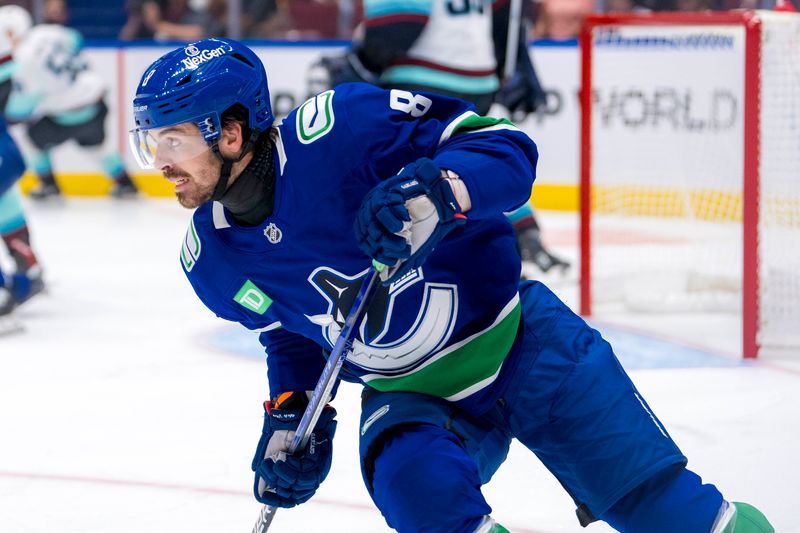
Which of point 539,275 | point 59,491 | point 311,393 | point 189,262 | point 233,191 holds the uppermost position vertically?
point 233,191

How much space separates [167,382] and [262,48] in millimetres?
4418

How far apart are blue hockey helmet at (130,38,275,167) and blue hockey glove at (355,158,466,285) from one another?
286 millimetres

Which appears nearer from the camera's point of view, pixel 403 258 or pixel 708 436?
pixel 403 258

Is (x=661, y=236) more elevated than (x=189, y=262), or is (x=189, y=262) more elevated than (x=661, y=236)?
(x=189, y=262)

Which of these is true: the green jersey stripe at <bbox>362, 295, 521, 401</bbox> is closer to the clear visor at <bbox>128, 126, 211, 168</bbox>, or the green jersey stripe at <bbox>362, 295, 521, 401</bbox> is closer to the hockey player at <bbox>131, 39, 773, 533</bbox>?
the hockey player at <bbox>131, 39, 773, 533</bbox>

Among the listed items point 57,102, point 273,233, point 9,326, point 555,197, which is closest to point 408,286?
point 273,233

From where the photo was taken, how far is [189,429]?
10.8 feet

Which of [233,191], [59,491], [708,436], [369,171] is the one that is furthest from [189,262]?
[708,436]

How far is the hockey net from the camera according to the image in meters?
4.03

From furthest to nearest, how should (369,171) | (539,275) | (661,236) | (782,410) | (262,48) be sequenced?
(262,48)
(539,275)
(661,236)
(782,410)
(369,171)

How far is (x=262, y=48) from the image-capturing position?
795 centimetres

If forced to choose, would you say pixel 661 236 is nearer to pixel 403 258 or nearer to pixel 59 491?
pixel 59 491

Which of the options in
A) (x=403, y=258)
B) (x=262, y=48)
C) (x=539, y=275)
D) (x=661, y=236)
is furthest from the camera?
(x=262, y=48)

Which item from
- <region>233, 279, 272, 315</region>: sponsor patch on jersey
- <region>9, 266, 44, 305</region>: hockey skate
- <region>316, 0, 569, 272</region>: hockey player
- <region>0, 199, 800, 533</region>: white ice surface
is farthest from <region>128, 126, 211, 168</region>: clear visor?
<region>9, 266, 44, 305</region>: hockey skate
